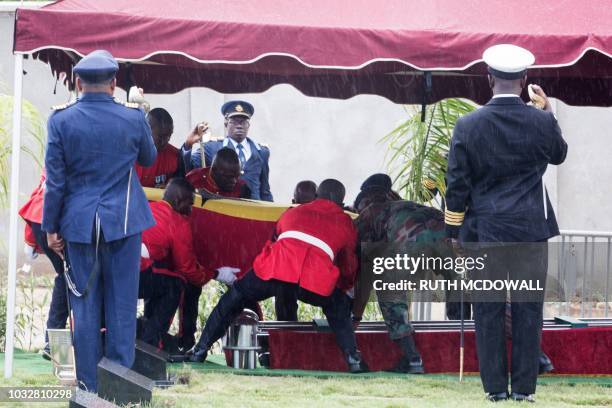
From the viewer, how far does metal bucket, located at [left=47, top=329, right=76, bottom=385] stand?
288 inches

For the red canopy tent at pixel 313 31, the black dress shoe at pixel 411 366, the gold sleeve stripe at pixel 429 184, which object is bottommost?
the black dress shoe at pixel 411 366

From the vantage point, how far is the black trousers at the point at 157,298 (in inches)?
330

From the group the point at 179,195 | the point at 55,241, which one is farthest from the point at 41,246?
the point at 55,241

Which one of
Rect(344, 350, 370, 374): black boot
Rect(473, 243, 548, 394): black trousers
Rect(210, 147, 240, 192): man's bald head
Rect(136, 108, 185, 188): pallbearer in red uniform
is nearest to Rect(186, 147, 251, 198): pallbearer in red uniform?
Rect(210, 147, 240, 192): man's bald head

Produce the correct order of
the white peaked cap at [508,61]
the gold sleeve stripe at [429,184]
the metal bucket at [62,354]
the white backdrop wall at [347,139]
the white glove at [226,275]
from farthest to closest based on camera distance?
1. the white backdrop wall at [347,139]
2. the gold sleeve stripe at [429,184]
3. the white glove at [226,275]
4. the metal bucket at [62,354]
5. the white peaked cap at [508,61]

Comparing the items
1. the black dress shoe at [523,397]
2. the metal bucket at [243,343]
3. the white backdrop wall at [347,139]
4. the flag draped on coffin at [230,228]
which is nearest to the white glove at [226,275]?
the flag draped on coffin at [230,228]

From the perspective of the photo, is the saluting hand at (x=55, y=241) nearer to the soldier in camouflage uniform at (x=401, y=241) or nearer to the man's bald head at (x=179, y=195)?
the man's bald head at (x=179, y=195)

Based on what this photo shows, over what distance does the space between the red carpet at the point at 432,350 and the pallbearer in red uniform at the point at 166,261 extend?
2.44ft

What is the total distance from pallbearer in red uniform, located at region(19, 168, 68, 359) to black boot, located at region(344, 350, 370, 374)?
6.18ft

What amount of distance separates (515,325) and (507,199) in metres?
0.71

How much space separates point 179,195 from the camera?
335 inches

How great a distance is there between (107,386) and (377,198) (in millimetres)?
3020

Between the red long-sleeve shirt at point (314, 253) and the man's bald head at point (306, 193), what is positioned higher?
the man's bald head at point (306, 193)

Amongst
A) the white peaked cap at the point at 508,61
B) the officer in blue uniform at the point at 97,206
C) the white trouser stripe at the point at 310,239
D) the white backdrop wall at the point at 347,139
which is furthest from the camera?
the white backdrop wall at the point at 347,139
